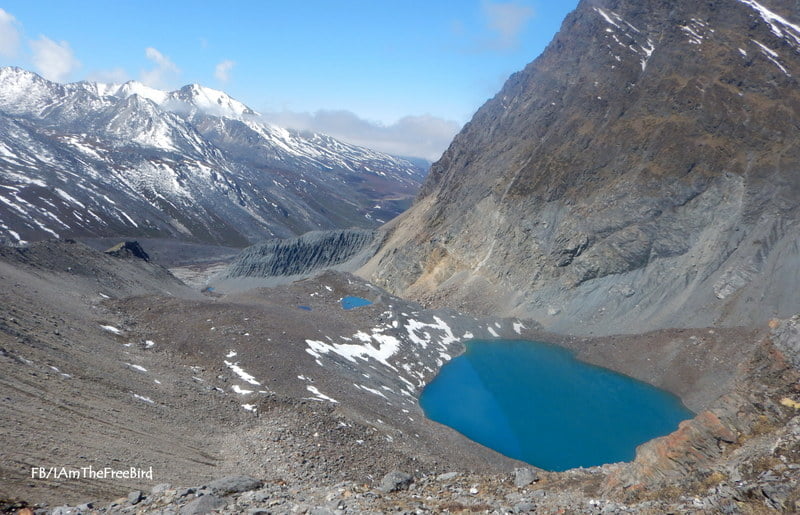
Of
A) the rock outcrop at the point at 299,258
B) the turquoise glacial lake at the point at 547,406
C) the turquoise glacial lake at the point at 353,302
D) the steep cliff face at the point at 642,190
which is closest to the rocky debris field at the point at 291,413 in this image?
the turquoise glacial lake at the point at 547,406

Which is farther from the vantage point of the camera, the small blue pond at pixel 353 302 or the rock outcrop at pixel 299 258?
the rock outcrop at pixel 299 258

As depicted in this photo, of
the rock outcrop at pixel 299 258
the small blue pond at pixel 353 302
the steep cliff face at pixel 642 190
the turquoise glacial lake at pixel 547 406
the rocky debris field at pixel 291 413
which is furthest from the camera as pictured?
the rock outcrop at pixel 299 258

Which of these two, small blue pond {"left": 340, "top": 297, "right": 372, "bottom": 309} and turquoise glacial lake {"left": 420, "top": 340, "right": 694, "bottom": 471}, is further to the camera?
small blue pond {"left": 340, "top": 297, "right": 372, "bottom": 309}

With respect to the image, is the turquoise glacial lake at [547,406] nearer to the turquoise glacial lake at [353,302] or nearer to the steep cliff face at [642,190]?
the steep cliff face at [642,190]

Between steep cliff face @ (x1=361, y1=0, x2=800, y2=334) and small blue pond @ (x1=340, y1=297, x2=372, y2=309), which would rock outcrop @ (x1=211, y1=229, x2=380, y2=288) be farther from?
small blue pond @ (x1=340, y1=297, x2=372, y2=309)

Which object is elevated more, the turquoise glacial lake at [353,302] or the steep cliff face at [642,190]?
the steep cliff face at [642,190]

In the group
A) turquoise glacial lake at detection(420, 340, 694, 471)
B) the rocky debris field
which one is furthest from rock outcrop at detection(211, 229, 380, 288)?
turquoise glacial lake at detection(420, 340, 694, 471)

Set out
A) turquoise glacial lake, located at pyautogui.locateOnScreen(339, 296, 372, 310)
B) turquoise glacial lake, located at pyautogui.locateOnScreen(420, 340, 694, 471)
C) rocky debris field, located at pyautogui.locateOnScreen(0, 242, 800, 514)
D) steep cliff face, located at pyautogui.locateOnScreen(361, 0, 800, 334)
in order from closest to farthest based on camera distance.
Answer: rocky debris field, located at pyautogui.locateOnScreen(0, 242, 800, 514), turquoise glacial lake, located at pyautogui.locateOnScreen(420, 340, 694, 471), steep cliff face, located at pyautogui.locateOnScreen(361, 0, 800, 334), turquoise glacial lake, located at pyautogui.locateOnScreen(339, 296, 372, 310)
